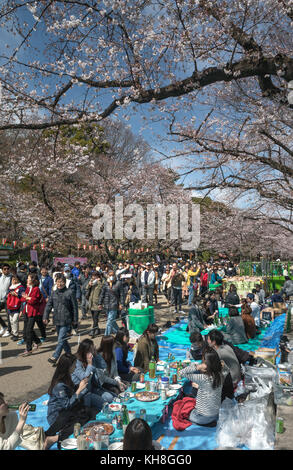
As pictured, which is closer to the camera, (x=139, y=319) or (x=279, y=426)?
(x=279, y=426)

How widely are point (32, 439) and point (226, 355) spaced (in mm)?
3057

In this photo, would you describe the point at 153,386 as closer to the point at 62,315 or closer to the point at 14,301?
the point at 62,315

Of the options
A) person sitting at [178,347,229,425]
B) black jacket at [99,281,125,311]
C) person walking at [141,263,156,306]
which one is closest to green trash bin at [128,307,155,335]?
black jacket at [99,281,125,311]

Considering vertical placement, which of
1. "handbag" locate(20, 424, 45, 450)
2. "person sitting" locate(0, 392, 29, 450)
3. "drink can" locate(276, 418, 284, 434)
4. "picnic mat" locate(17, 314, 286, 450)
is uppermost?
"person sitting" locate(0, 392, 29, 450)

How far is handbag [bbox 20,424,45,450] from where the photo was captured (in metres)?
3.61

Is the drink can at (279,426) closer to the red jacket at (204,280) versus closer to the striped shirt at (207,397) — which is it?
the striped shirt at (207,397)

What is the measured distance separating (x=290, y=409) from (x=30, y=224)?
16381 mm

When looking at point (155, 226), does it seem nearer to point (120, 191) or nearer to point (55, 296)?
point (120, 191)

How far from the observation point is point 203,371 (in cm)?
440

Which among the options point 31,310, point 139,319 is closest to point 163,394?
point 31,310

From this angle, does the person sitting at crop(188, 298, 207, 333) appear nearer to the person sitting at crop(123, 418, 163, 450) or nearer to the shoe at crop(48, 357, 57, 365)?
the shoe at crop(48, 357, 57, 365)

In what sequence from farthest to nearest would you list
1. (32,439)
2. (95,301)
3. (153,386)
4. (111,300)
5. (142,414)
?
(95,301) → (111,300) → (153,386) → (142,414) → (32,439)

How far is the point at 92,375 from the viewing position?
4758mm

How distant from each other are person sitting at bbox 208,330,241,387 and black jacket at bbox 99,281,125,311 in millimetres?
3826
